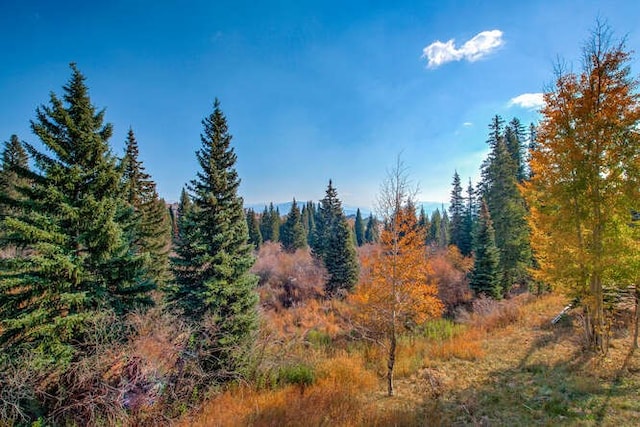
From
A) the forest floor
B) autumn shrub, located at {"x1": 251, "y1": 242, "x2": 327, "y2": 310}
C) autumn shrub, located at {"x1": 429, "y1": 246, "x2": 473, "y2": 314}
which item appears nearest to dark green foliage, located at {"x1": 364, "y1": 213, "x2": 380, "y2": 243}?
the forest floor

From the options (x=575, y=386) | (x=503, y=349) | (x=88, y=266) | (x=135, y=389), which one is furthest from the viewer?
(x=503, y=349)

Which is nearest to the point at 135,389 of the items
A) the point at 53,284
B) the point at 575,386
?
the point at 53,284

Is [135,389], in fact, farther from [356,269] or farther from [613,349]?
[356,269]

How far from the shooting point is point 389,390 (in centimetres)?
792

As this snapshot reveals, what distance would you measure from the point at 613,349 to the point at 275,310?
20.6 meters

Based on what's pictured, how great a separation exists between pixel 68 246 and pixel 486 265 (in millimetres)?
24058

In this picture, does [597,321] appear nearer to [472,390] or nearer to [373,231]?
[472,390]

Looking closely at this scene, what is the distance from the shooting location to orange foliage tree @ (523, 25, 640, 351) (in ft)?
22.6

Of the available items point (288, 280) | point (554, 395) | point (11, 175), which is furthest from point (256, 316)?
point (11, 175)

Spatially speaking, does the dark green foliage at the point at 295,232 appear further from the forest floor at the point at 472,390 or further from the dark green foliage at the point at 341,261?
the forest floor at the point at 472,390

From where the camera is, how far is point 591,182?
7.28 metres

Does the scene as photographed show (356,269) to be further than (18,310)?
Yes

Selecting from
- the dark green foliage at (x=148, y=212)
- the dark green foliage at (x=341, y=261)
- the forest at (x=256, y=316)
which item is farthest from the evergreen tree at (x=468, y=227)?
the dark green foliage at (x=148, y=212)

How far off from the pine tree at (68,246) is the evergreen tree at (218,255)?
2106 millimetres
